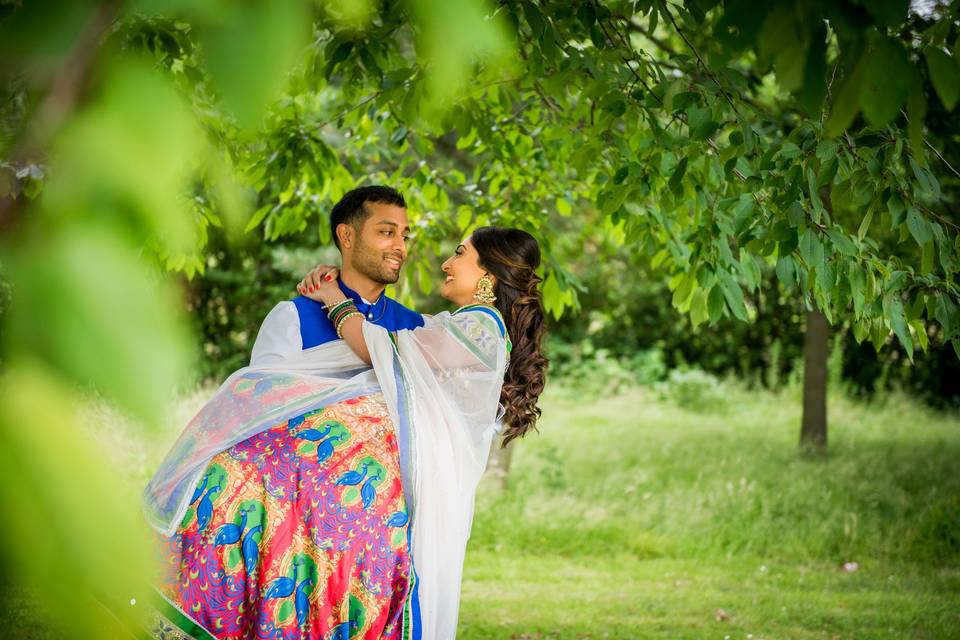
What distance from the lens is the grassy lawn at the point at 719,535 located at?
196 inches

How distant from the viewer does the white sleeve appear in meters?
3.11

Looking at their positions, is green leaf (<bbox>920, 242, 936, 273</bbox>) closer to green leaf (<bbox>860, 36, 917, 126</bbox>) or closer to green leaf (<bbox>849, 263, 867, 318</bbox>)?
green leaf (<bbox>849, 263, 867, 318</bbox>)

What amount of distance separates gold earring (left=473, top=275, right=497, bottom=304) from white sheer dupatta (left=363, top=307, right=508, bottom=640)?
9 cm

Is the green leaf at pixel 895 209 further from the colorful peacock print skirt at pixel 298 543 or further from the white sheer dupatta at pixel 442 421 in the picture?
the colorful peacock print skirt at pixel 298 543

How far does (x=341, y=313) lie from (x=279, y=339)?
0.23 m

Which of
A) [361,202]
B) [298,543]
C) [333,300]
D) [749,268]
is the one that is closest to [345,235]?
[361,202]

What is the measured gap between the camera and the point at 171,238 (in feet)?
1.39

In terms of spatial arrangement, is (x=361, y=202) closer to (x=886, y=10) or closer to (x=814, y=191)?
(x=814, y=191)

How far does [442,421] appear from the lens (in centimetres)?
303

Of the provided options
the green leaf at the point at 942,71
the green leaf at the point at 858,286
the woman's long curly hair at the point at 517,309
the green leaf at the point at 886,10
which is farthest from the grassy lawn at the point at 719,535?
the green leaf at the point at 886,10

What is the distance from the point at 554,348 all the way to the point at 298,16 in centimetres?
1124

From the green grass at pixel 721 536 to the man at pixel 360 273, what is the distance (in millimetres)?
2052

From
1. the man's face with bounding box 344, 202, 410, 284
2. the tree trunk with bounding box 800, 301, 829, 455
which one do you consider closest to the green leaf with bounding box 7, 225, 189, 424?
the man's face with bounding box 344, 202, 410, 284

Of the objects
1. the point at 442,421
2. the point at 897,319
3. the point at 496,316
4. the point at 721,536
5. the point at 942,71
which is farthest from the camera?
the point at 721,536
